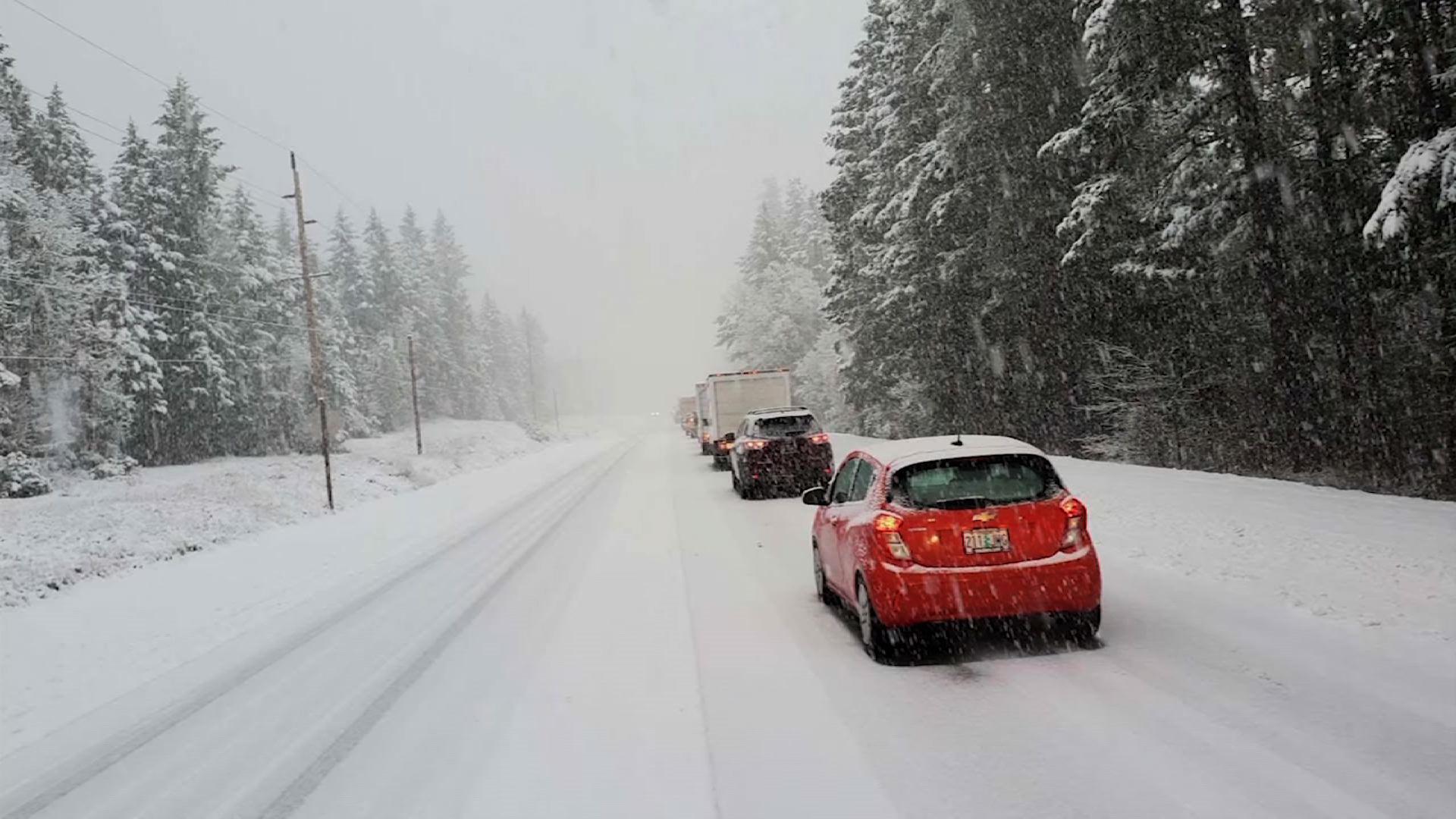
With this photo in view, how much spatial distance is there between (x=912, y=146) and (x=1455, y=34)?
55.2 feet

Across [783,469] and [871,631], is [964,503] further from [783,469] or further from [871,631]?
[783,469]

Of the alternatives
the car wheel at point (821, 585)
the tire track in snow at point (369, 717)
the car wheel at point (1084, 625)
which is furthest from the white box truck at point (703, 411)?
the car wheel at point (1084, 625)

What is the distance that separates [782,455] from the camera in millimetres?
18406

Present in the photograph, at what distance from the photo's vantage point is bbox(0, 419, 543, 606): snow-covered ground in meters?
15.3

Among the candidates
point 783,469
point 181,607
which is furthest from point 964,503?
point 783,469

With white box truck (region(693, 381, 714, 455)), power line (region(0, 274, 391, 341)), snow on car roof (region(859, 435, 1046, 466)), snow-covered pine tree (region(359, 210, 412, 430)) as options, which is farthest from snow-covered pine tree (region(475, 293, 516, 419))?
snow on car roof (region(859, 435, 1046, 466))

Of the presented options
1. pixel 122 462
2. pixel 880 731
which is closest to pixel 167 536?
pixel 880 731

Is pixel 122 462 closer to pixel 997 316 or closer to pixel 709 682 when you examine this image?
pixel 997 316

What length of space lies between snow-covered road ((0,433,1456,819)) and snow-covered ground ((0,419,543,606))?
8.68 m

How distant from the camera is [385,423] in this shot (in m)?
77.6

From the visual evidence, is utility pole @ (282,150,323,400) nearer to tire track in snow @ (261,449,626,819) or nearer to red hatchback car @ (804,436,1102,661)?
tire track in snow @ (261,449,626,819)

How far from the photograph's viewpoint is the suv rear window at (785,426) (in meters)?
18.8

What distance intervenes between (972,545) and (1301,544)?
4.32 m

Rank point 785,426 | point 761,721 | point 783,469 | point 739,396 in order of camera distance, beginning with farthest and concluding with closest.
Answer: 1. point 739,396
2. point 785,426
3. point 783,469
4. point 761,721
